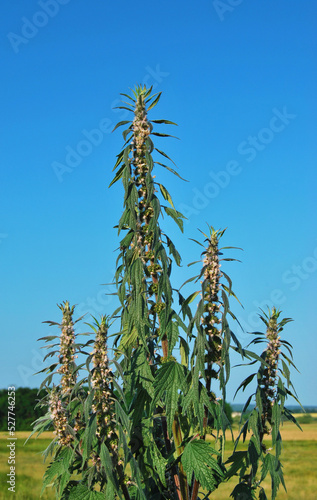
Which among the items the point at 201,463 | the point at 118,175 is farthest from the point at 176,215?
the point at 201,463

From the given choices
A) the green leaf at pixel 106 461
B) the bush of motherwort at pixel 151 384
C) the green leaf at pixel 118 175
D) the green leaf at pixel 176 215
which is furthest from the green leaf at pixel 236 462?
the green leaf at pixel 118 175

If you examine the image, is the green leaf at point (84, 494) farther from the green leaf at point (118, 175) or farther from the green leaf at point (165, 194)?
the green leaf at point (118, 175)

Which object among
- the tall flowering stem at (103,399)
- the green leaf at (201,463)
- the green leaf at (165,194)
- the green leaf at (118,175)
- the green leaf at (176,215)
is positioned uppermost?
the green leaf at (118,175)

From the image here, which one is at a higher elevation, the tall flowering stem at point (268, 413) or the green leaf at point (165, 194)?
the green leaf at point (165, 194)

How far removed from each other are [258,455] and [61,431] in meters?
2.35

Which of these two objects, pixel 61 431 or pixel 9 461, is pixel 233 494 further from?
pixel 9 461

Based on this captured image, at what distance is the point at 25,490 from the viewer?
1096 centimetres

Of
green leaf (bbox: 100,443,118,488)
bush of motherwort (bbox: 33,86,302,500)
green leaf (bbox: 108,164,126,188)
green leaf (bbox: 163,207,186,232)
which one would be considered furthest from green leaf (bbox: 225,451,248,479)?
green leaf (bbox: 108,164,126,188)

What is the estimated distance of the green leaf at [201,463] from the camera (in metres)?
5.28

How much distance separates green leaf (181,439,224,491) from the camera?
17.3ft

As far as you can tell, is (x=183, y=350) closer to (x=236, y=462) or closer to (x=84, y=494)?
(x=236, y=462)

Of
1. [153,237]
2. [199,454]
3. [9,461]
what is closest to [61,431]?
[199,454]

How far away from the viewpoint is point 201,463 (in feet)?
17.4

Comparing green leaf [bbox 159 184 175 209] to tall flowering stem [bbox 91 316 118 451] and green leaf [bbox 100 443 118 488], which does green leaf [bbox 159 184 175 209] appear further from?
green leaf [bbox 100 443 118 488]
